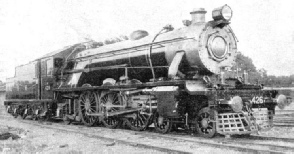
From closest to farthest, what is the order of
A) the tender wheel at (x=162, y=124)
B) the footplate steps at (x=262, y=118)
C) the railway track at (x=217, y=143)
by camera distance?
the railway track at (x=217, y=143), the footplate steps at (x=262, y=118), the tender wheel at (x=162, y=124)

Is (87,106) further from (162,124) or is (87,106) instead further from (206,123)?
(206,123)

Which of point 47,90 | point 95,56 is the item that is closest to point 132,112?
point 95,56

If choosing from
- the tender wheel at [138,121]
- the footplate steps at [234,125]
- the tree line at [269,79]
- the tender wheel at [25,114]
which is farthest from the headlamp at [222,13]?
the tender wheel at [25,114]

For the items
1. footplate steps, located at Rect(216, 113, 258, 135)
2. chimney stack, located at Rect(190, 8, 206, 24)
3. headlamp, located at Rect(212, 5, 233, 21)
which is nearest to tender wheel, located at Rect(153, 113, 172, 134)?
footplate steps, located at Rect(216, 113, 258, 135)

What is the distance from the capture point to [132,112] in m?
9.95

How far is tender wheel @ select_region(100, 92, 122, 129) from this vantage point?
1074cm

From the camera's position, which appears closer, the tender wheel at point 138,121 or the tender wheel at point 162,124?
the tender wheel at point 162,124

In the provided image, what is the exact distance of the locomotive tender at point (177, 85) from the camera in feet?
25.9

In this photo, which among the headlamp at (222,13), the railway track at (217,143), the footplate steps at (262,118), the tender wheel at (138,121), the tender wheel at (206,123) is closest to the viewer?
the railway track at (217,143)

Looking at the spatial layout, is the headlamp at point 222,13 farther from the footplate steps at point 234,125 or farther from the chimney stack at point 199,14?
the footplate steps at point 234,125

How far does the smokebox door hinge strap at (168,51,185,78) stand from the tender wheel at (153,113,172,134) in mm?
1295

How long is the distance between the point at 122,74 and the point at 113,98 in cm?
87

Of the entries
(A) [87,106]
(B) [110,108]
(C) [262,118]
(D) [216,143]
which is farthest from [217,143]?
(A) [87,106]

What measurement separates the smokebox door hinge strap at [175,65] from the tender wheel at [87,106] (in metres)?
3.97
